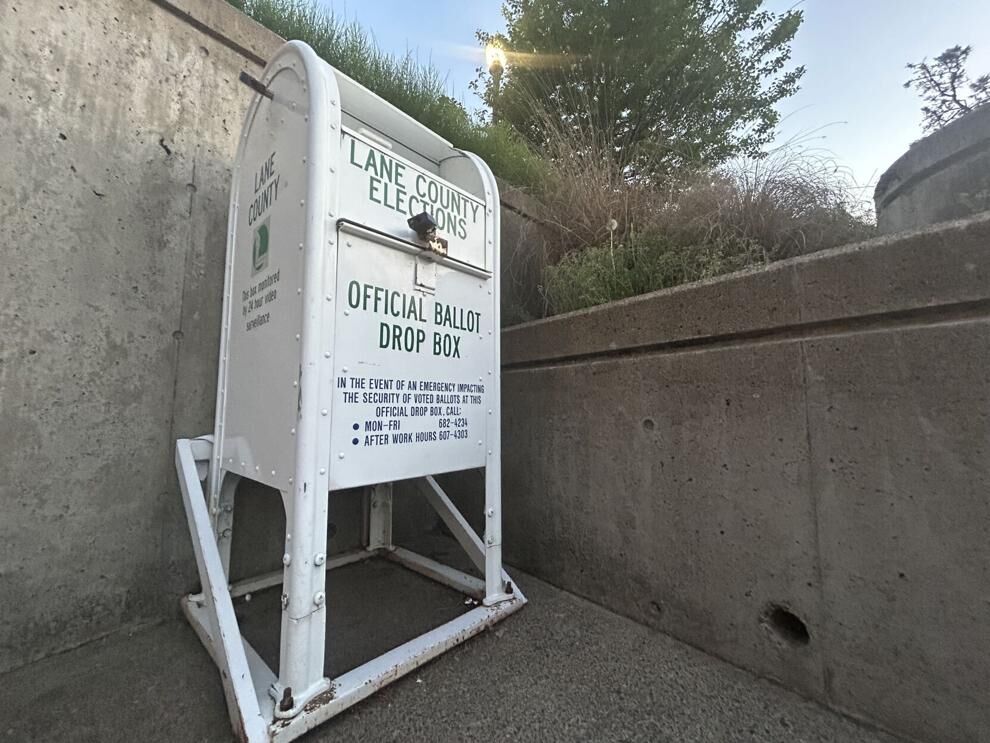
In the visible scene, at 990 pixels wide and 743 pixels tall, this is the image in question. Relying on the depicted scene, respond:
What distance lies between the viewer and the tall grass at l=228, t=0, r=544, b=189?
10.1 ft

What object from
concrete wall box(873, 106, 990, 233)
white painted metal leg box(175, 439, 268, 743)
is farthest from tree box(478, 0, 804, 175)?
white painted metal leg box(175, 439, 268, 743)

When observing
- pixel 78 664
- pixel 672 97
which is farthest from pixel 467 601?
pixel 672 97

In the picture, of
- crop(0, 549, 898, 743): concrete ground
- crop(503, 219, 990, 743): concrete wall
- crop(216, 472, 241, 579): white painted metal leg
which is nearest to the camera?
crop(503, 219, 990, 743): concrete wall

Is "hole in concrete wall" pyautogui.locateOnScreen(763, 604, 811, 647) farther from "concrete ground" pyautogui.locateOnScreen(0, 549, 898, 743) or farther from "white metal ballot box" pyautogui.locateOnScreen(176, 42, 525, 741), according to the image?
"white metal ballot box" pyautogui.locateOnScreen(176, 42, 525, 741)

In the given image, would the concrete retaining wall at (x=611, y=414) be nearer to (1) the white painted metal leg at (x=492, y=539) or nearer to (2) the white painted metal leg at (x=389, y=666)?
(1) the white painted metal leg at (x=492, y=539)

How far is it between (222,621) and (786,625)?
6.63 feet

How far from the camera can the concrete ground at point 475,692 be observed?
1.40 m

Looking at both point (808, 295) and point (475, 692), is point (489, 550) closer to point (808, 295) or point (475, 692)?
point (475, 692)

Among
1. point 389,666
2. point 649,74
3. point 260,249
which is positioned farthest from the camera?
point 649,74

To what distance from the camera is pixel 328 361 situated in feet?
5.06

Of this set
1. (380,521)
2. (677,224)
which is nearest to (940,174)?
(677,224)

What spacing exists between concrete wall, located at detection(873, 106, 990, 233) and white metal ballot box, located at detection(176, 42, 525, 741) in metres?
3.05

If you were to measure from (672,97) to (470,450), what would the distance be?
17.8ft

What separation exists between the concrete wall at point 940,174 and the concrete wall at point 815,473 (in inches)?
75.9
